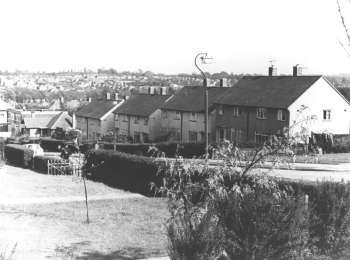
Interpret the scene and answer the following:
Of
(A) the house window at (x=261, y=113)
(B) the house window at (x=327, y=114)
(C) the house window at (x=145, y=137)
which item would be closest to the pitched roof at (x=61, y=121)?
(C) the house window at (x=145, y=137)

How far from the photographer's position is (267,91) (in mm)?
49469

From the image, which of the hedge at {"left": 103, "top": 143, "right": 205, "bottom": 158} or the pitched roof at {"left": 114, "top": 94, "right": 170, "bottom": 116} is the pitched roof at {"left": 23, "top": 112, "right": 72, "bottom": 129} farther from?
the hedge at {"left": 103, "top": 143, "right": 205, "bottom": 158}

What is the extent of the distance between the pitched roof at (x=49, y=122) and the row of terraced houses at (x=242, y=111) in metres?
14.5

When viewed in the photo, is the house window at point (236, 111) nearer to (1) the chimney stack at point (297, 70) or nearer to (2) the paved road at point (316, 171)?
(1) the chimney stack at point (297, 70)

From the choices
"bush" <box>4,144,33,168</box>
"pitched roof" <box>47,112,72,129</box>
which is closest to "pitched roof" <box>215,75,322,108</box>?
"bush" <box>4,144,33,168</box>

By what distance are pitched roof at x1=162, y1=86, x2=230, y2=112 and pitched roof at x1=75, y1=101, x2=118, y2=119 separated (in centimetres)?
1406

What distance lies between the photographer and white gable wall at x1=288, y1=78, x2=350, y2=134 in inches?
1807

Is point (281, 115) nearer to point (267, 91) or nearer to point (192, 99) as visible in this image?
point (267, 91)

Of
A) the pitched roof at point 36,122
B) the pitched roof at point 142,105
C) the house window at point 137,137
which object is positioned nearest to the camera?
the pitched roof at point 142,105

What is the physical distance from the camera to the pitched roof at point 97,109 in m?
73.6

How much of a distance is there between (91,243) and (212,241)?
7.34 metres

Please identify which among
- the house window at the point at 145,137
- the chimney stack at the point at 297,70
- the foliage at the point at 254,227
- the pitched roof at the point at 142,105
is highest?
the chimney stack at the point at 297,70

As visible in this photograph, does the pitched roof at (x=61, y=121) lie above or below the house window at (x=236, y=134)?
above

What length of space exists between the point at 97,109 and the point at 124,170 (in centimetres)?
4727
